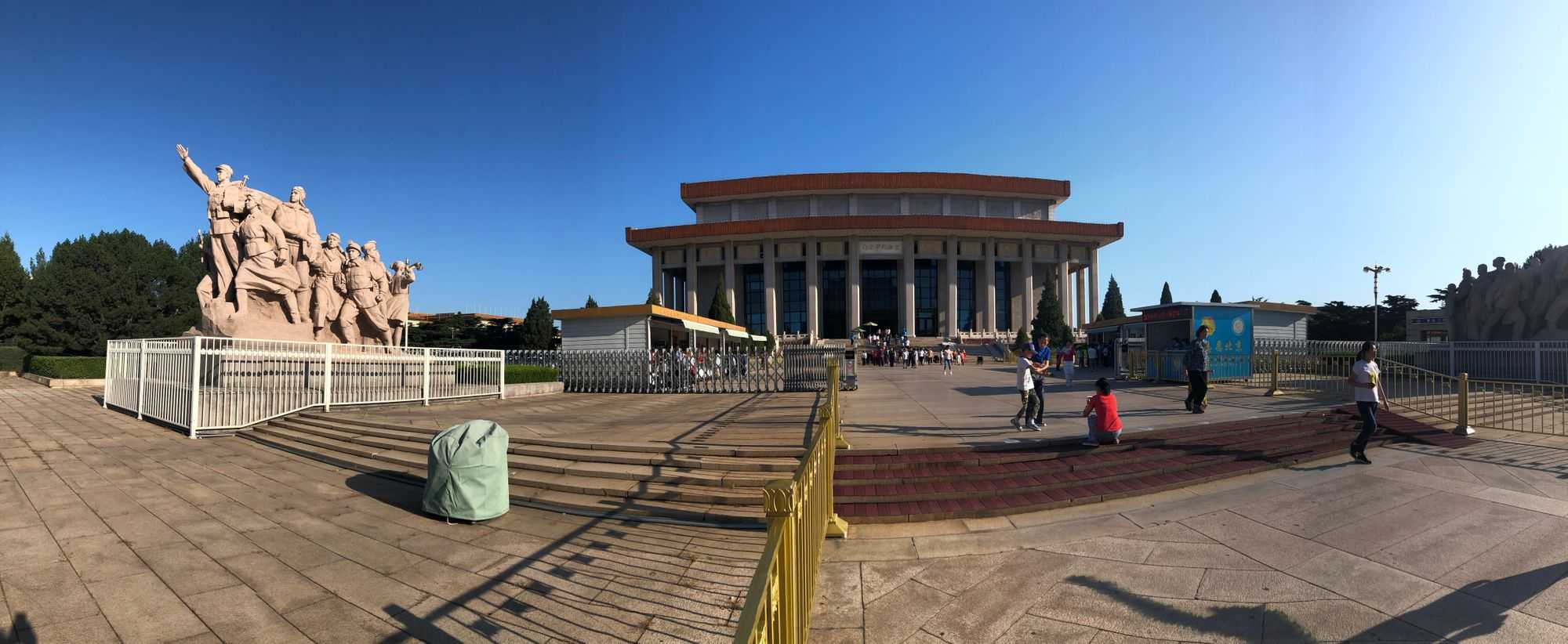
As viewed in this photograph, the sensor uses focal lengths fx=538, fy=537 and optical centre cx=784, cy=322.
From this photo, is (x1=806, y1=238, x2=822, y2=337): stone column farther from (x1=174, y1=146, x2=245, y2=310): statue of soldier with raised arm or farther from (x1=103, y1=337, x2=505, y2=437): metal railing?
(x1=174, y1=146, x2=245, y2=310): statue of soldier with raised arm

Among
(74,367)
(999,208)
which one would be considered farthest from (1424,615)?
(999,208)

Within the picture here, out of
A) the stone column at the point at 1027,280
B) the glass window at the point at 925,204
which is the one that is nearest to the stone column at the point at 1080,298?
the stone column at the point at 1027,280

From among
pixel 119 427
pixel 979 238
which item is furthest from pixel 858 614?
pixel 979 238

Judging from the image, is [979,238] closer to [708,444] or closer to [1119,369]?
[1119,369]

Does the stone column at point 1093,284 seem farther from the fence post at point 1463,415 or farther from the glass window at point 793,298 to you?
the fence post at point 1463,415

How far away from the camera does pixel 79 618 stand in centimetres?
316

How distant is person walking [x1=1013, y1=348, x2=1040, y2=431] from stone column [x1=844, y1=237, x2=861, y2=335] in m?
39.2

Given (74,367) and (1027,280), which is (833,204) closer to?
(1027,280)

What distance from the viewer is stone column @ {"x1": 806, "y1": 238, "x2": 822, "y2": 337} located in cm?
4853

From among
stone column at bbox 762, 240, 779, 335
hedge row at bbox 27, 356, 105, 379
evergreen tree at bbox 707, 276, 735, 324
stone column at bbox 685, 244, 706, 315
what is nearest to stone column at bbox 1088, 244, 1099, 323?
stone column at bbox 762, 240, 779, 335

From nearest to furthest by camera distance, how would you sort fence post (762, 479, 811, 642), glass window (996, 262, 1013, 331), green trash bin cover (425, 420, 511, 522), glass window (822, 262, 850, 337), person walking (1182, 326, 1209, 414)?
fence post (762, 479, 811, 642) < green trash bin cover (425, 420, 511, 522) < person walking (1182, 326, 1209, 414) < glass window (996, 262, 1013, 331) < glass window (822, 262, 850, 337)

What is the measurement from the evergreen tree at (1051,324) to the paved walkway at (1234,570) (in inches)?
1536

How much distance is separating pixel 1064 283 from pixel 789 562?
56.7 m

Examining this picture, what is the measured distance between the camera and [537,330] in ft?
127
